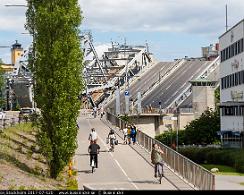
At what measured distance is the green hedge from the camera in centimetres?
5058

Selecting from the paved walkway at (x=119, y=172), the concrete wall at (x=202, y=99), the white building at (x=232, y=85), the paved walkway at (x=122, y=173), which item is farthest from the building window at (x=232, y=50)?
the concrete wall at (x=202, y=99)

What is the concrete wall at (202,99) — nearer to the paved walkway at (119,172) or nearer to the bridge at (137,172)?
the paved walkway at (119,172)

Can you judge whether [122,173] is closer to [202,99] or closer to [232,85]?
[232,85]

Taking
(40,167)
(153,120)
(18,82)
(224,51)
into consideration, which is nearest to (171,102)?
(153,120)

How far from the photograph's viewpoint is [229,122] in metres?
69.3

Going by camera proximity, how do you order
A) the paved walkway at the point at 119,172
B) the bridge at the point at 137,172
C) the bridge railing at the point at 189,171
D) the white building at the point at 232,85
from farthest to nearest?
the white building at the point at 232,85
the paved walkway at the point at 119,172
the bridge at the point at 137,172
the bridge railing at the point at 189,171

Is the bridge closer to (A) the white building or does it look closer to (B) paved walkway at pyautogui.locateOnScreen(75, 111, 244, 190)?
(B) paved walkway at pyautogui.locateOnScreen(75, 111, 244, 190)

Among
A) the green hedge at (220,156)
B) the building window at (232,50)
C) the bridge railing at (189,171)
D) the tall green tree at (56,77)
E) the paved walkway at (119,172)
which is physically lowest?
the green hedge at (220,156)

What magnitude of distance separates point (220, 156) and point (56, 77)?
3426cm

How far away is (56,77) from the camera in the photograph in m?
26.2

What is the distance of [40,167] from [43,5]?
753cm

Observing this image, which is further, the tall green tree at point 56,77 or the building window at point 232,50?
the building window at point 232,50

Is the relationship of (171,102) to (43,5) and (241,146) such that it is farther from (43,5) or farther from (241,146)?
(43,5)

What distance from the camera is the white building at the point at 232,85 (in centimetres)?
6412
